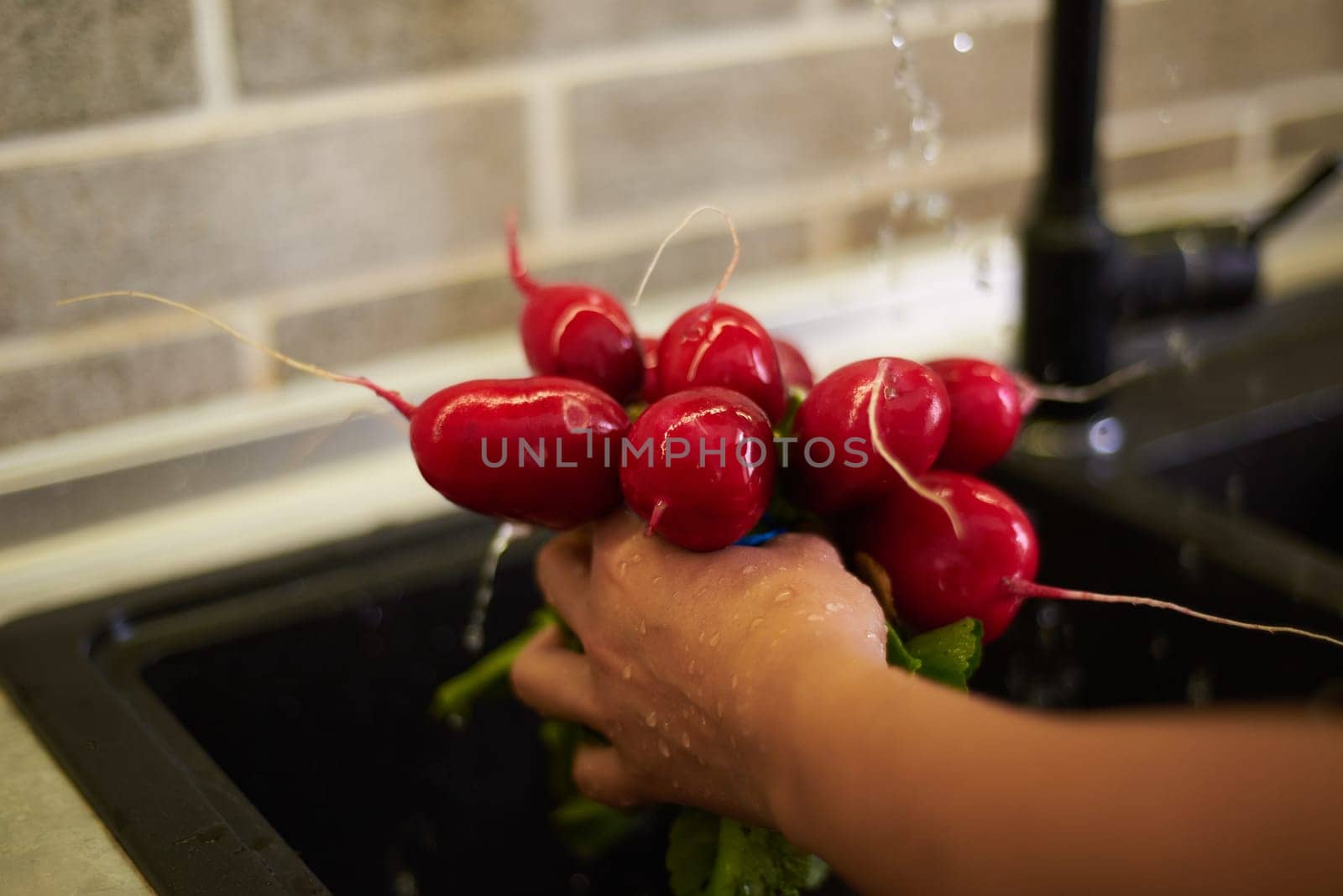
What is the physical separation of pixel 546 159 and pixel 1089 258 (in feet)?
1.30

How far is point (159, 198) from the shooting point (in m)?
0.81

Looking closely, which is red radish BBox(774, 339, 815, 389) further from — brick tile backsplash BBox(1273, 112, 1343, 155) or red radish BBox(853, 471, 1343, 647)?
brick tile backsplash BBox(1273, 112, 1343, 155)

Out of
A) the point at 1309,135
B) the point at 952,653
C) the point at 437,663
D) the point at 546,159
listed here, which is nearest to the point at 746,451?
the point at 952,653

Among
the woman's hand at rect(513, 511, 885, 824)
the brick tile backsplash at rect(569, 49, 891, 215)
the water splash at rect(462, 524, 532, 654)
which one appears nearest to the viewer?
the woman's hand at rect(513, 511, 885, 824)

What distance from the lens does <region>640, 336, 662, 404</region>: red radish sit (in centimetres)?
61

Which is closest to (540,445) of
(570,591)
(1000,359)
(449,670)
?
(570,591)

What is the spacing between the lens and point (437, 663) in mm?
836

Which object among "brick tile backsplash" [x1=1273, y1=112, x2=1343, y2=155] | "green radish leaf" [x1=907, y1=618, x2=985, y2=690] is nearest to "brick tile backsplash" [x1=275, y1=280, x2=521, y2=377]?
"green radish leaf" [x1=907, y1=618, x2=985, y2=690]

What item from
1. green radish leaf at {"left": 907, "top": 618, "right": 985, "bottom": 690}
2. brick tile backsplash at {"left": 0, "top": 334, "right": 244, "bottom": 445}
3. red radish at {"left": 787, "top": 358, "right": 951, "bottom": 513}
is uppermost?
red radish at {"left": 787, "top": 358, "right": 951, "bottom": 513}

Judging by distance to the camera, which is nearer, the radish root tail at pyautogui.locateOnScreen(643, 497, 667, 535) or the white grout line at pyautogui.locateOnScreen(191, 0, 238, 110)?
the radish root tail at pyautogui.locateOnScreen(643, 497, 667, 535)

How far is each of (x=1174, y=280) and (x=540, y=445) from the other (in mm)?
632

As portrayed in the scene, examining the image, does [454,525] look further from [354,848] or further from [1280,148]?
[1280,148]

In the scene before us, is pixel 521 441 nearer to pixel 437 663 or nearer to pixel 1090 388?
pixel 437 663

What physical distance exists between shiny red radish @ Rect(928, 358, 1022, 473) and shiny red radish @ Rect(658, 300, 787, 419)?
78mm
